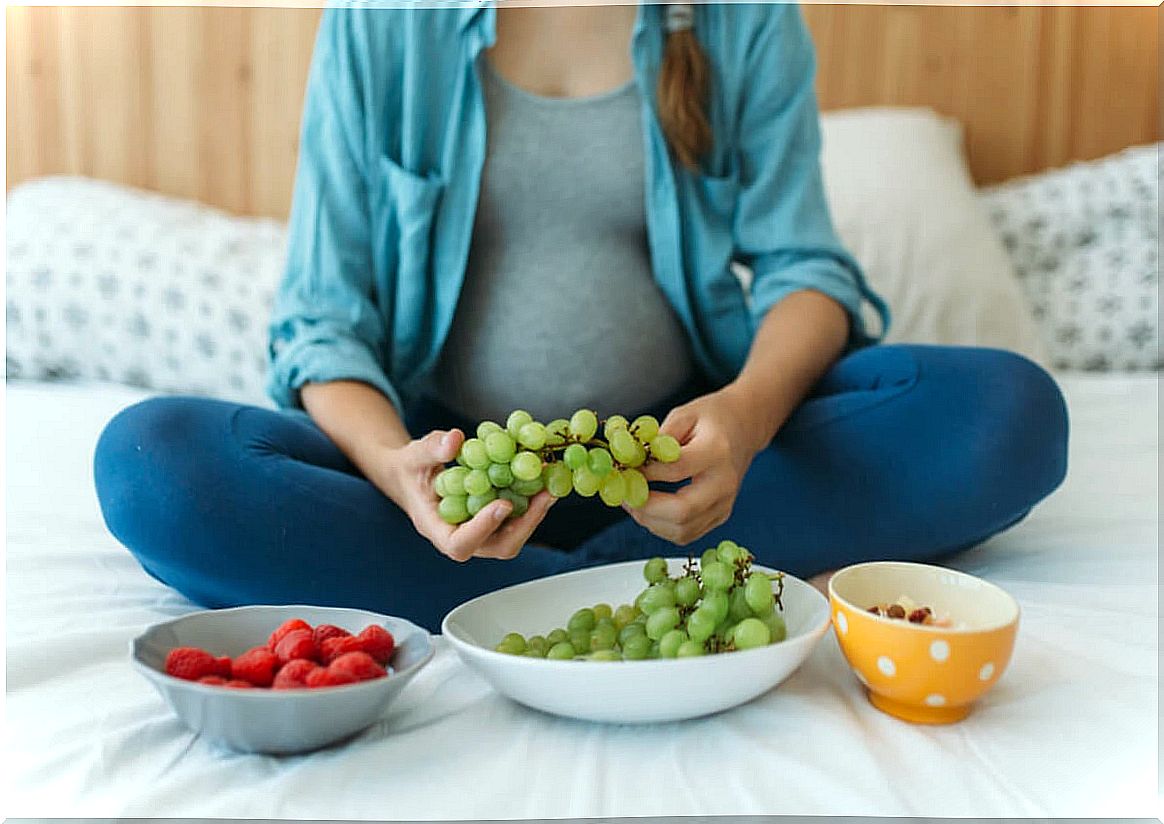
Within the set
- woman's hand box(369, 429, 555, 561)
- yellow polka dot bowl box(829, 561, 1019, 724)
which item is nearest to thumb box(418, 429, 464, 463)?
woman's hand box(369, 429, 555, 561)

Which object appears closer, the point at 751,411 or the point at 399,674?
the point at 399,674

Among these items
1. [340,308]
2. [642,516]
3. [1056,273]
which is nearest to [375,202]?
[340,308]

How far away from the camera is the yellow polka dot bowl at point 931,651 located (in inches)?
21.0

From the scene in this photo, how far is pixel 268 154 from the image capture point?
5.29ft

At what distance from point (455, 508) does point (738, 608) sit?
161mm

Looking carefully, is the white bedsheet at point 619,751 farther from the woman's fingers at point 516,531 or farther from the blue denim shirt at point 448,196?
the blue denim shirt at point 448,196

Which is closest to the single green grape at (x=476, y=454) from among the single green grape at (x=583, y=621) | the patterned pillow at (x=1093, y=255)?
the single green grape at (x=583, y=621)

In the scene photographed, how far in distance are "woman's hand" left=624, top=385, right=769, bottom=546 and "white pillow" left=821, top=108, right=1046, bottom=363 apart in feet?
2.47

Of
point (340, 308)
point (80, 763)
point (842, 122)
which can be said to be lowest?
point (80, 763)

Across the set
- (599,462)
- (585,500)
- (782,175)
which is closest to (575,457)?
(599,462)

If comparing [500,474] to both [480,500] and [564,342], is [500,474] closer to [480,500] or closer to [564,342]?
[480,500]

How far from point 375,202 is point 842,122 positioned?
2.74 ft

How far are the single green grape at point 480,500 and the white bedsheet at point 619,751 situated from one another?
0.32 ft

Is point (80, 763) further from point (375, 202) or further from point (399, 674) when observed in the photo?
point (375, 202)
